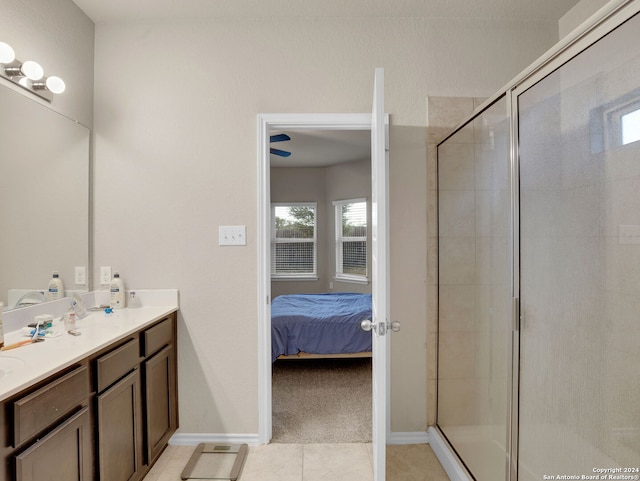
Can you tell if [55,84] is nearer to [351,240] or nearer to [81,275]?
[81,275]

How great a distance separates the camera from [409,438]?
2178 millimetres

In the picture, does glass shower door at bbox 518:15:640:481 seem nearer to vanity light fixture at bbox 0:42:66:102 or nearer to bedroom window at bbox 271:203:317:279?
vanity light fixture at bbox 0:42:66:102

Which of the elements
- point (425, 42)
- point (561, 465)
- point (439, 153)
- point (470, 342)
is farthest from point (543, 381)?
point (425, 42)

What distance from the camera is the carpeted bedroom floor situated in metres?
2.27

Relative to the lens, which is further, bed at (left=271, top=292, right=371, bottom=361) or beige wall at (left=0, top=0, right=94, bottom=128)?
bed at (left=271, top=292, right=371, bottom=361)

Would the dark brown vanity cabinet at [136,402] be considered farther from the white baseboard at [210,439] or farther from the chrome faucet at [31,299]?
the chrome faucet at [31,299]

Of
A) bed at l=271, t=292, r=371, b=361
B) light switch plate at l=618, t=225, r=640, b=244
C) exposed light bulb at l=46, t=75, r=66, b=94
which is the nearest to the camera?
light switch plate at l=618, t=225, r=640, b=244

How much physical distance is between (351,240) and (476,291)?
4185mm

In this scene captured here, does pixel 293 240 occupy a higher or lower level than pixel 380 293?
higher

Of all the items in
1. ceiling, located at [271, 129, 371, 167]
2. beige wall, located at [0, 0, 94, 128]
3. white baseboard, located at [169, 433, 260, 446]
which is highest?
ceiling, located at [271, 129, 371, 167]

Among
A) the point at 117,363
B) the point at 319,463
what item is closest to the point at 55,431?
the point at 117,363

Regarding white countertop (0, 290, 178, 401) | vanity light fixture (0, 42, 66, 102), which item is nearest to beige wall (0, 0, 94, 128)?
vanity light fixture (0, 42, 66, 102)

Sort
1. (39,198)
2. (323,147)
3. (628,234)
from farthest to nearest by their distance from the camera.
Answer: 1. (323,147)
2. (39,198)
3. (628,234)

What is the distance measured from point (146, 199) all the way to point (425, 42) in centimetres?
205
